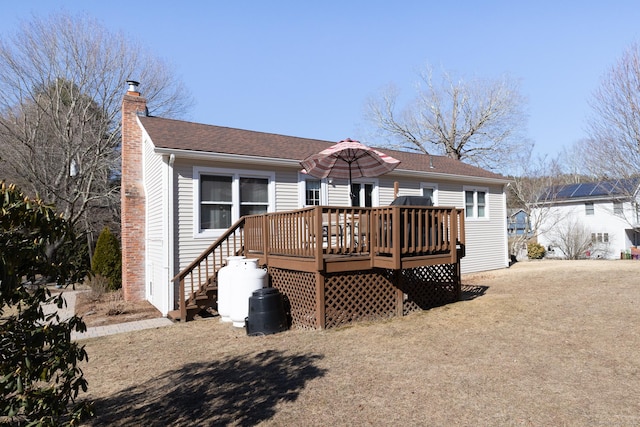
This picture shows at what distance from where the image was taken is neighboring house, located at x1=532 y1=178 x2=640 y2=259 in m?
25.6

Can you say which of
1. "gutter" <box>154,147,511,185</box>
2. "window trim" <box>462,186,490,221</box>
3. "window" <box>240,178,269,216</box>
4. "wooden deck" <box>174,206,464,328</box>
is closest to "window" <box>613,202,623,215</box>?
"window trim" <box>462,186,490,221</box>

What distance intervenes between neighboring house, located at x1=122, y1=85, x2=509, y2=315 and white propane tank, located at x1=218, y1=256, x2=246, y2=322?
1699mm

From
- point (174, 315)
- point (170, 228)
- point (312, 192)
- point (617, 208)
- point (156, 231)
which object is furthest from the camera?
point (617, 208)

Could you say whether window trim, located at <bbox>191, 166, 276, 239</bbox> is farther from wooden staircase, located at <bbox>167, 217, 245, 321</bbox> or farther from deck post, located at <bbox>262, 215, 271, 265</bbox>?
deck post, located at <bbox>262, 215, 271, 265</bbox>

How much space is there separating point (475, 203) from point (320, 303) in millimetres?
10141

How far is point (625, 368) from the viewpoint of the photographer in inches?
173

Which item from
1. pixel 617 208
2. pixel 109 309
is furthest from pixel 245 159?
pixel 617 208

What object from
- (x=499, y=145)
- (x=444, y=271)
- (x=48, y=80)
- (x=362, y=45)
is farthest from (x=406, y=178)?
(x=499, y=145)

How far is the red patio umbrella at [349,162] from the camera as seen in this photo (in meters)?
7.99

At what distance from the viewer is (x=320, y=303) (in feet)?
21.8

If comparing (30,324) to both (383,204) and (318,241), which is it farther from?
(383,204)

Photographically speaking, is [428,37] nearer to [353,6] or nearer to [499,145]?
[353,6]

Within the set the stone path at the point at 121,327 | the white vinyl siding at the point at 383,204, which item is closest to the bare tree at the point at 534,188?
the white vinyl siding at the point at 383,204

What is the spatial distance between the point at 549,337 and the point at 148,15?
470 inches
